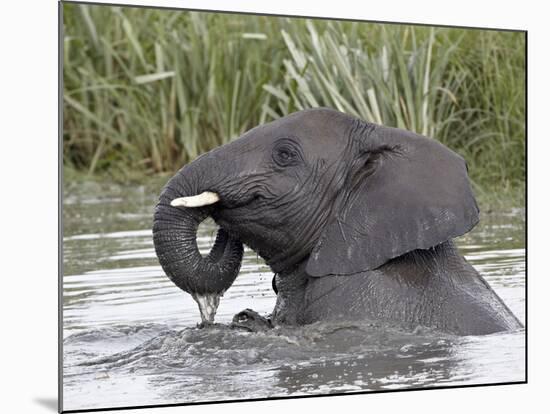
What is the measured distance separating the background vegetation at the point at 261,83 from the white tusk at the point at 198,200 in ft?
6.97

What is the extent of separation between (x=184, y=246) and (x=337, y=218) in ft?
2.27

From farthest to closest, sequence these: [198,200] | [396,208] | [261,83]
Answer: [261,83] < [396,208] < [198,200]

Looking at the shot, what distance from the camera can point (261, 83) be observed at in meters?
9.98

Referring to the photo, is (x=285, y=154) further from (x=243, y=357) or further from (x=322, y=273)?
(x=243, y=357)

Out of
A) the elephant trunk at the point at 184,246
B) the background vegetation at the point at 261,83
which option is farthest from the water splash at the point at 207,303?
the background vegetation at the point at 261,83

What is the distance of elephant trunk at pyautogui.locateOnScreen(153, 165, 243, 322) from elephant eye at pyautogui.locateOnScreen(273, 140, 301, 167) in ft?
1.16

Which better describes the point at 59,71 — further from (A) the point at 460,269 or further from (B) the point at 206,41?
(B) the point at 206,41

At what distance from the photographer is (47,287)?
6.99 metres

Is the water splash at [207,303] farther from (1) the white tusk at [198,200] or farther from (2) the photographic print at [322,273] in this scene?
(1) the white tusk at [198,200]

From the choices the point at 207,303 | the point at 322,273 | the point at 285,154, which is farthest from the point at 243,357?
the point at 285,154

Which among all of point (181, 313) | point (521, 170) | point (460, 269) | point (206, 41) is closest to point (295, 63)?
point (206, 41)

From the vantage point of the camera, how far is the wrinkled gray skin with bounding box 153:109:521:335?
7027 millimetres

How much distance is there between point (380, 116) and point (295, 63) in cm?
97

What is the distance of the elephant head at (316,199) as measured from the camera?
701 centimetres
